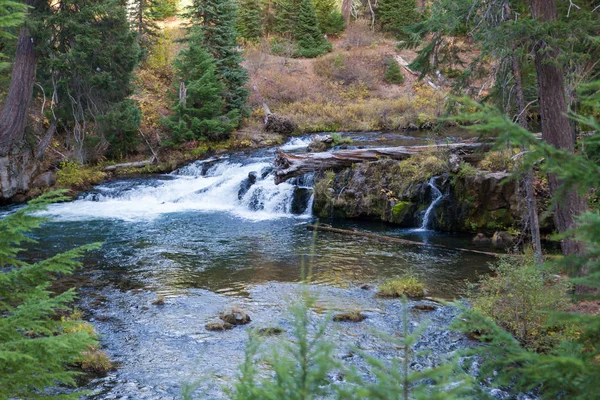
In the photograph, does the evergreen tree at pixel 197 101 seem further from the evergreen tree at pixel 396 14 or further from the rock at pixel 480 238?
the evergreen tree at pixel 396 14

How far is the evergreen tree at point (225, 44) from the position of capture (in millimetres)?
25828

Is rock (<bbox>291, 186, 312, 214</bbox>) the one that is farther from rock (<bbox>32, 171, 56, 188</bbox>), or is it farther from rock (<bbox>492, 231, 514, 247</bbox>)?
rock (<bbox>32, 171, 56, 188</bbox>)

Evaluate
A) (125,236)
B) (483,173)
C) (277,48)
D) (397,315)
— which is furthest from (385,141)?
(277,48)

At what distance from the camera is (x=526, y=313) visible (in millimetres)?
7230

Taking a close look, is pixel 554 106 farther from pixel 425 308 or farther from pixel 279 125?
pixel 279 125

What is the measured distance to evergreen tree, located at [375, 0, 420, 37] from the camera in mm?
38562

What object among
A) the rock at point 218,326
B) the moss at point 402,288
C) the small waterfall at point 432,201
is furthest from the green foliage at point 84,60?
the moss at point 402,288

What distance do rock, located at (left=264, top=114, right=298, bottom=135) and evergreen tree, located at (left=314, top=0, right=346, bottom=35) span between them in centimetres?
1624

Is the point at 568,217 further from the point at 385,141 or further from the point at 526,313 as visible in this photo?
the point at 385,141

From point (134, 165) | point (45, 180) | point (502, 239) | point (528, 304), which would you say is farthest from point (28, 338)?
point (134, 165)

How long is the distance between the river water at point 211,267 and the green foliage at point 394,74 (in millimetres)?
16101

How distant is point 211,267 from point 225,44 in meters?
17.6

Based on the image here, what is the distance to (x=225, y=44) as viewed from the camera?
26.5m

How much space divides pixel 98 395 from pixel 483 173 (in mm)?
11044
